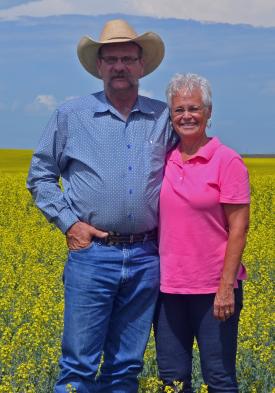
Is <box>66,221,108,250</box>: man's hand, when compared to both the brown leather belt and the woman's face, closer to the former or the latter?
the brown leather belt

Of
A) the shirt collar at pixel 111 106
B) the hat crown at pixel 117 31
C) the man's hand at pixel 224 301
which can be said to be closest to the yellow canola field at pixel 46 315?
the man's hand at pixel 224 301

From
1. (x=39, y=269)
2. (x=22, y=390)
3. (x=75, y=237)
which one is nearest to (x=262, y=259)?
(x=39, y=269)

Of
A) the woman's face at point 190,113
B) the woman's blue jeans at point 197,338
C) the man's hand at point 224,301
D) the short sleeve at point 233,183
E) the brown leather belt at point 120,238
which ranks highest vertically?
the woman's face at point 190,113

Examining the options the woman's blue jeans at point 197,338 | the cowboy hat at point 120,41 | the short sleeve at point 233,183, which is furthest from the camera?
the cowboy hat at point 120,41

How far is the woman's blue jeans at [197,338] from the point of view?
488 centimetres

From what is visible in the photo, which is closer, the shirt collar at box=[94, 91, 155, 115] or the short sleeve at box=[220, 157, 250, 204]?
the short sleeve at box=[220, 157, 250, 204]

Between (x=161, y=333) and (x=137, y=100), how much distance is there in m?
1.33

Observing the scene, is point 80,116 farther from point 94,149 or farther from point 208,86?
point 208,86

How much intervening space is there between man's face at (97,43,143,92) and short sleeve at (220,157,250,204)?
750mm

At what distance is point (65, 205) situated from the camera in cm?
509

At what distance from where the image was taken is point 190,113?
188 inches

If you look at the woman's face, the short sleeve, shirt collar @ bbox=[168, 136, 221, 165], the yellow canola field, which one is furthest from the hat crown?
the yellow canola field

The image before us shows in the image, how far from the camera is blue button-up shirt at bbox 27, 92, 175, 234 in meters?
4.91

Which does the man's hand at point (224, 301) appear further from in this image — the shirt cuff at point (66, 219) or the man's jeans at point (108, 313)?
the shirt cuff at point (66, 219)
